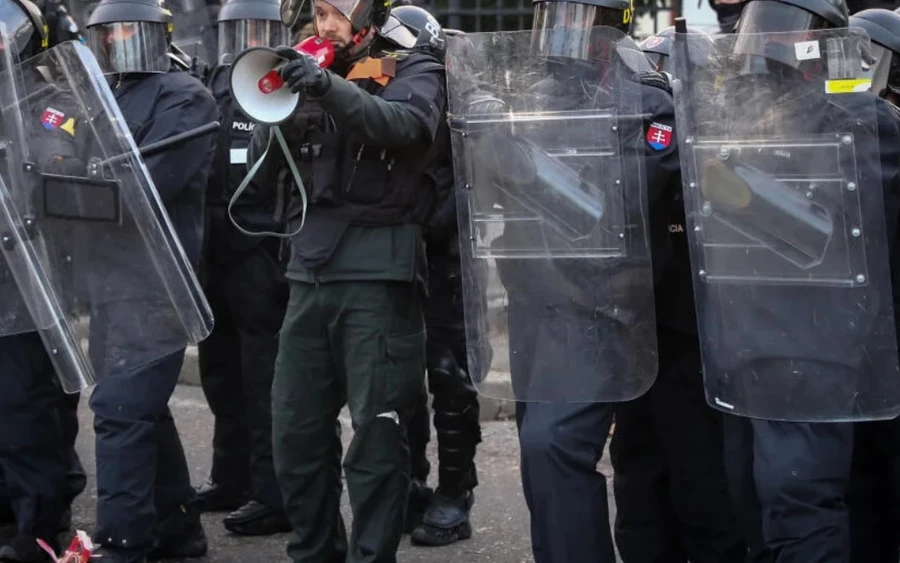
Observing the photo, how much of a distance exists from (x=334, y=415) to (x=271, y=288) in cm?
108

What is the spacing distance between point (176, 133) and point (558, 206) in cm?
151

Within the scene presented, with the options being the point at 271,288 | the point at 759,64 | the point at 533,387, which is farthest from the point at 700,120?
the point at 271,288

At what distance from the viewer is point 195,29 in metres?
7.11

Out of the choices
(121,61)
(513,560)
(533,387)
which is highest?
(121,61)

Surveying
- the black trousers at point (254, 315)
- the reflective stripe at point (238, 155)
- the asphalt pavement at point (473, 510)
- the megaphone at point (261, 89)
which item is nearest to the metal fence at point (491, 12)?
the asphalt pavement at point (473, 510)

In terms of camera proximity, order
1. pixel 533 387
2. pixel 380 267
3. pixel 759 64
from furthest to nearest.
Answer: pixel 380 267 < pixel 533 387 < pixel 759 64

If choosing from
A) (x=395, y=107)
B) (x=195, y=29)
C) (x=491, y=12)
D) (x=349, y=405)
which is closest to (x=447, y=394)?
(x=349, y=405)

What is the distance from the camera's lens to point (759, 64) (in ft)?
12.7

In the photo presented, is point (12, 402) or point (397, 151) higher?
point (397, 151)

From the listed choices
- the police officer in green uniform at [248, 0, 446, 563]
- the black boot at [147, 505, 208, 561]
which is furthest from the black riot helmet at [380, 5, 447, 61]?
the black boot at [147, 505, 208, 561]

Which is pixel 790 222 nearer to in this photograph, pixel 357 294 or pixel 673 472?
pixel 673 472

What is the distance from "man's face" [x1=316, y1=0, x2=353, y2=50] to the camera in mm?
4691

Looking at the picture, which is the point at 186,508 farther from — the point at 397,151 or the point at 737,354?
the point at 737,354

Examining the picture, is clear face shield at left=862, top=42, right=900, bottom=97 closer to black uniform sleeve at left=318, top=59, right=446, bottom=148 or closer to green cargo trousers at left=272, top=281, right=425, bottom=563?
black uniform sleeve at left=318, top=59, right=446, bottom=148
